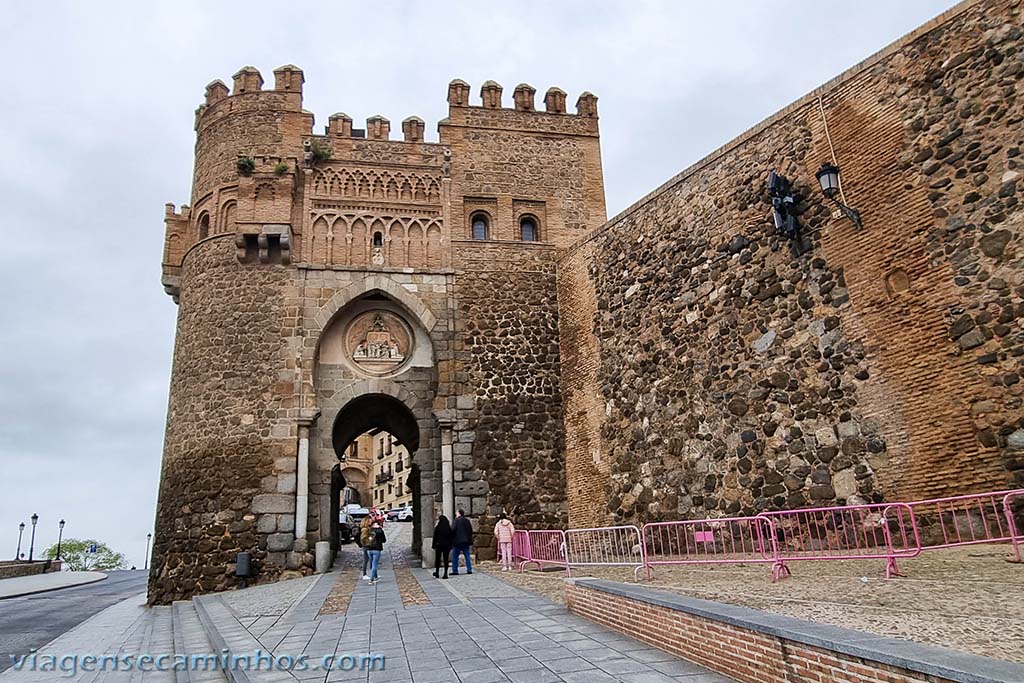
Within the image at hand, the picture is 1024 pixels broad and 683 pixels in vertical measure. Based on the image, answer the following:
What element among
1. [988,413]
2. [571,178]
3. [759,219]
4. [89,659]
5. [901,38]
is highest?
[571,178]

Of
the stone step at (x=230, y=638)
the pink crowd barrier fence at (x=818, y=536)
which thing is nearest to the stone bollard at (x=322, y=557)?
the stone step at (x=230, y=638)

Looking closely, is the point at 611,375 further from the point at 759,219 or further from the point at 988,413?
the point at 988,413

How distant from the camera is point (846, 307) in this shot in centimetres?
897

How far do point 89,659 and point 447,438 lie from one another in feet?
25.0

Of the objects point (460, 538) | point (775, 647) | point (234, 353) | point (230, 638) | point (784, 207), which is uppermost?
point (784, 207)

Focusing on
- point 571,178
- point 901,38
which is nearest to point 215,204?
point 571,178

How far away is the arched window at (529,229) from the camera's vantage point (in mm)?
15797

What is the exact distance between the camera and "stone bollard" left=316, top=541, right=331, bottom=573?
491 inches

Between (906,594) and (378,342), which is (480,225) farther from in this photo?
(906,594)

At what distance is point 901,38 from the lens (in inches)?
352

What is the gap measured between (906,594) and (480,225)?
1225 centimetres

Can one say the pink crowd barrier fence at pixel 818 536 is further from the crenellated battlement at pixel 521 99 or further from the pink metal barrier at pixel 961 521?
the crenellated battlement at pixel 521 99

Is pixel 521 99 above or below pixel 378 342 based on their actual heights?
above

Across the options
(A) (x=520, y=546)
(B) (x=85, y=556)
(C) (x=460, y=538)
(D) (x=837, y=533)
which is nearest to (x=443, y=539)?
(C) (x=460, y=538)
